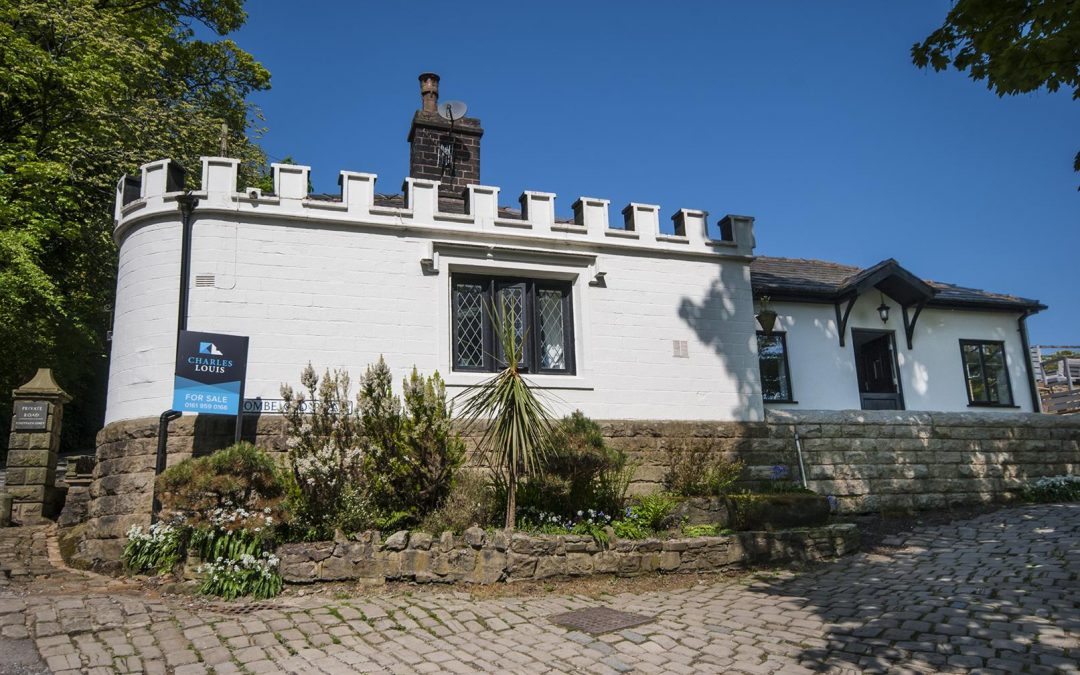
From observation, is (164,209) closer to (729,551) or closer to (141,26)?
(729,551)

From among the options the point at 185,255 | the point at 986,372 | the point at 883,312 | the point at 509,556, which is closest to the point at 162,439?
the point at 185,255

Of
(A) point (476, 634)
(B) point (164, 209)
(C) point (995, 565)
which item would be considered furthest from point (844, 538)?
(B) point (164, 209)

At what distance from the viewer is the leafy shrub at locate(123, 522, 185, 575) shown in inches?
320

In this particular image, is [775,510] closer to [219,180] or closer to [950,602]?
[950,602]

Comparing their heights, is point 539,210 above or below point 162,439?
above

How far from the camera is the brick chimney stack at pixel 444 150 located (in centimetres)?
1356

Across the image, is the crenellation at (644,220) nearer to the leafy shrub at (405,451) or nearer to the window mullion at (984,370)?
the leafy shrub at (405,451)

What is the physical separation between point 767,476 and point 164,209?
10.2m

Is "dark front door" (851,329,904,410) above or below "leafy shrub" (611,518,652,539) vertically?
above

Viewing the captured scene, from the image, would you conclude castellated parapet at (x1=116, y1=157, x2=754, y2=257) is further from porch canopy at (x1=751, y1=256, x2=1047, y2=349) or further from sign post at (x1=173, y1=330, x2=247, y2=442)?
porch canopy at (x1=751, y1=256, x2=1047, y2=349)

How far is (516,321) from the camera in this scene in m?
11.5

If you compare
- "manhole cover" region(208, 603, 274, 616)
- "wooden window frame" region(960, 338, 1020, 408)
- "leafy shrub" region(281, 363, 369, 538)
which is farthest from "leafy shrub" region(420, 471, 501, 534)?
"wooden window frame" region(960, 338, 1020, 408)

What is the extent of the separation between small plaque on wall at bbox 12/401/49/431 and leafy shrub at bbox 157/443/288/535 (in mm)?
5030

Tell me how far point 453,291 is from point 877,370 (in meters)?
10.1
